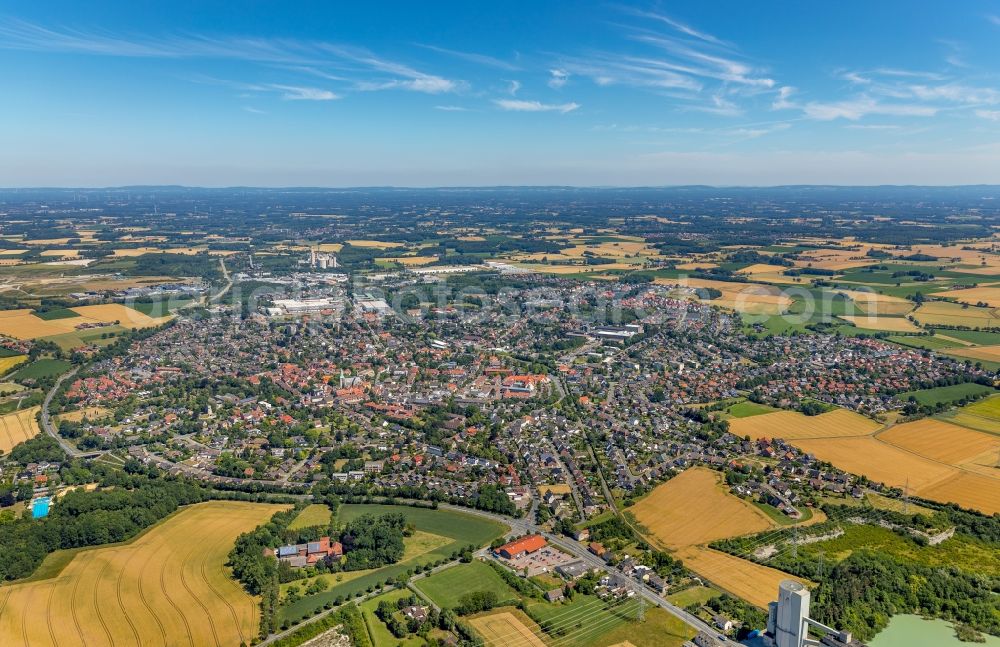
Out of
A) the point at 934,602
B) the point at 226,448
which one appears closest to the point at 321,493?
the point at 226,448

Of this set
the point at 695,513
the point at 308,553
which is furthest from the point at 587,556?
the point at 308,553

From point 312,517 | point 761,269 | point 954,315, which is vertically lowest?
point 312,517

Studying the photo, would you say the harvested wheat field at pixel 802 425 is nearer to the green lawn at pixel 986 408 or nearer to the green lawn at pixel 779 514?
the green lawn at pixel 986 408

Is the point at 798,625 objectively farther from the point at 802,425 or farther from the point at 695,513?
the point at 802,425

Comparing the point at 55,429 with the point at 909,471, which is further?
the point at 55,429

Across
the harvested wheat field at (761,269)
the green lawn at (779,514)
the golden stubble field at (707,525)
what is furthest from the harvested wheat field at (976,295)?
the golden stubble field at (707,525)

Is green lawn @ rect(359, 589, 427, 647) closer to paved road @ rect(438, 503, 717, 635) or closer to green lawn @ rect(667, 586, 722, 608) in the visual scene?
paved road @ rect(438, 503, 717, 635)

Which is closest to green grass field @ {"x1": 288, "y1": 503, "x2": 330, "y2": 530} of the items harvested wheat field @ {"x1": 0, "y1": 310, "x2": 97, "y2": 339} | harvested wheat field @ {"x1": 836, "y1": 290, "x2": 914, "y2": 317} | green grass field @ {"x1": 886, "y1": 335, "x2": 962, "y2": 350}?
harvested wheat field @ {"x1": 0, "y1": 310, "x2": 97, "y2": 339}
